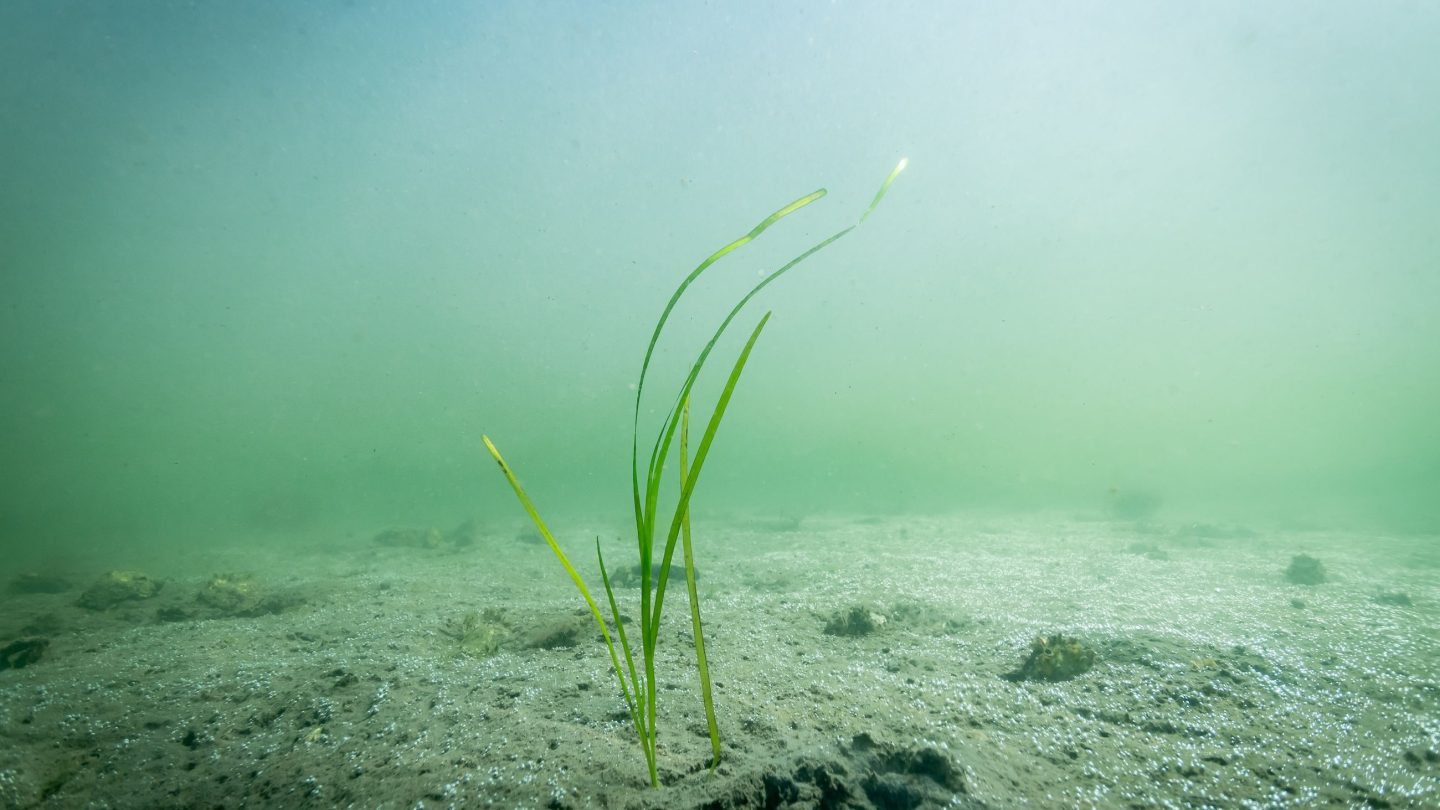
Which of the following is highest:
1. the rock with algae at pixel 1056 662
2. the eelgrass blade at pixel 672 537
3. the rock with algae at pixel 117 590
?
the eelgrass blade at pixel 672 537

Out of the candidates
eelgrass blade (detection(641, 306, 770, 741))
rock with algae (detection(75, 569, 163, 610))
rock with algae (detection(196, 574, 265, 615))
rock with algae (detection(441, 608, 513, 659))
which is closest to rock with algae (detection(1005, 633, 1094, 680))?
eelgrass blade (detection(641, 306, 770, 741))

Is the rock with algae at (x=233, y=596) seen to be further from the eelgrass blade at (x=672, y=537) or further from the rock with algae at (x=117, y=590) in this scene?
the eelgrass blade at (x=672, y=537)

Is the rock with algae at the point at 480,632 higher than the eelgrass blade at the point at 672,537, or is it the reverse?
the eelgrass blade at the point at 672,537

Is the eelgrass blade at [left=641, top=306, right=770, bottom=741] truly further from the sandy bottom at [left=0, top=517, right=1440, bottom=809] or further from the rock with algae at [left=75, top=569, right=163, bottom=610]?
the rock with algae at [left=75, top=569, right=163, bottom=610]

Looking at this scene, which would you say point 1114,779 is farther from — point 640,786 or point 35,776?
point 35,776

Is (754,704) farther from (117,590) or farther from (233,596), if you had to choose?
(117,590)

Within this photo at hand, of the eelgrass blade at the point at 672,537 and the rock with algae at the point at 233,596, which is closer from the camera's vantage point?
the eelgrass blade at the point at 672,537

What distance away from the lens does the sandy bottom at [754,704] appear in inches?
87.2

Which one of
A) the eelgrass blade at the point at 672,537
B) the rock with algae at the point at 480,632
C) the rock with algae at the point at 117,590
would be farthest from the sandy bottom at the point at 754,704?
the eelgrass blade at the point at 672,537

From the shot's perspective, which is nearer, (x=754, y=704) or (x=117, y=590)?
(x=754, y=704)

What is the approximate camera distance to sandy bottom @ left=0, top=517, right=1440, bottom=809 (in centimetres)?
221

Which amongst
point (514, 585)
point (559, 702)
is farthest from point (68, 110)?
point (559, 702)

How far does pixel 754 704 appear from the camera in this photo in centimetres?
298

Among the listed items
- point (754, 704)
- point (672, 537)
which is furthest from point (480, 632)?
point (672, 537)
